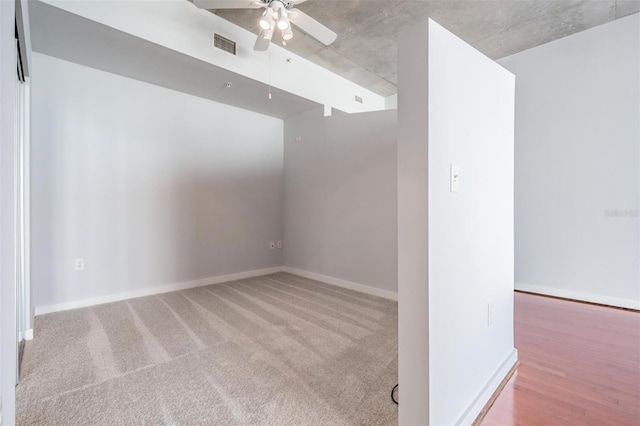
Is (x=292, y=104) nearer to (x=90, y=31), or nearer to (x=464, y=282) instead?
(x=90, y=31)

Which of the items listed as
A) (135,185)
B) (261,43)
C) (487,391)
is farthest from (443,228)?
(135,185)

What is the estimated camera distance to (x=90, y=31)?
2486mm

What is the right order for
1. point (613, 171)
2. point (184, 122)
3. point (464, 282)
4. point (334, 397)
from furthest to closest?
1. point (184, 122)
2. point (613, 171)
3. point (334, 397)
4. point (464, 282)

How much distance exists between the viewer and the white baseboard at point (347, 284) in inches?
137

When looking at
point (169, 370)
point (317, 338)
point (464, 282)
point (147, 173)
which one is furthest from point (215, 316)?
point (464, 282)

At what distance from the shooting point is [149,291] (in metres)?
3.53

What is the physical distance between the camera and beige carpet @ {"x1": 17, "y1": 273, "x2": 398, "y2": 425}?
154cm

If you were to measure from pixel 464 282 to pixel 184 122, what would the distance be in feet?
12.3

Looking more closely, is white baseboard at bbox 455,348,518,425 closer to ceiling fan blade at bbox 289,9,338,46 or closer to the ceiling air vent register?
ceiling fan blade at bbox 289,9,338,46

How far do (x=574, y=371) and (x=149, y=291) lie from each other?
4.07m

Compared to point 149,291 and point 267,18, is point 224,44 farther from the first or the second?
point 149,291

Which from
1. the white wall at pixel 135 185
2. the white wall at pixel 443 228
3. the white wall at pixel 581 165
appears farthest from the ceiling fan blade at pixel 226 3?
the white wall at pixel 581 165

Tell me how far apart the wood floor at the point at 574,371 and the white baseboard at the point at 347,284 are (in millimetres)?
1289

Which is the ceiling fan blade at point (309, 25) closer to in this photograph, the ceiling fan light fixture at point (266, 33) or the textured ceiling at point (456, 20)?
the ceiling fan light fixture at point (266, 33)
